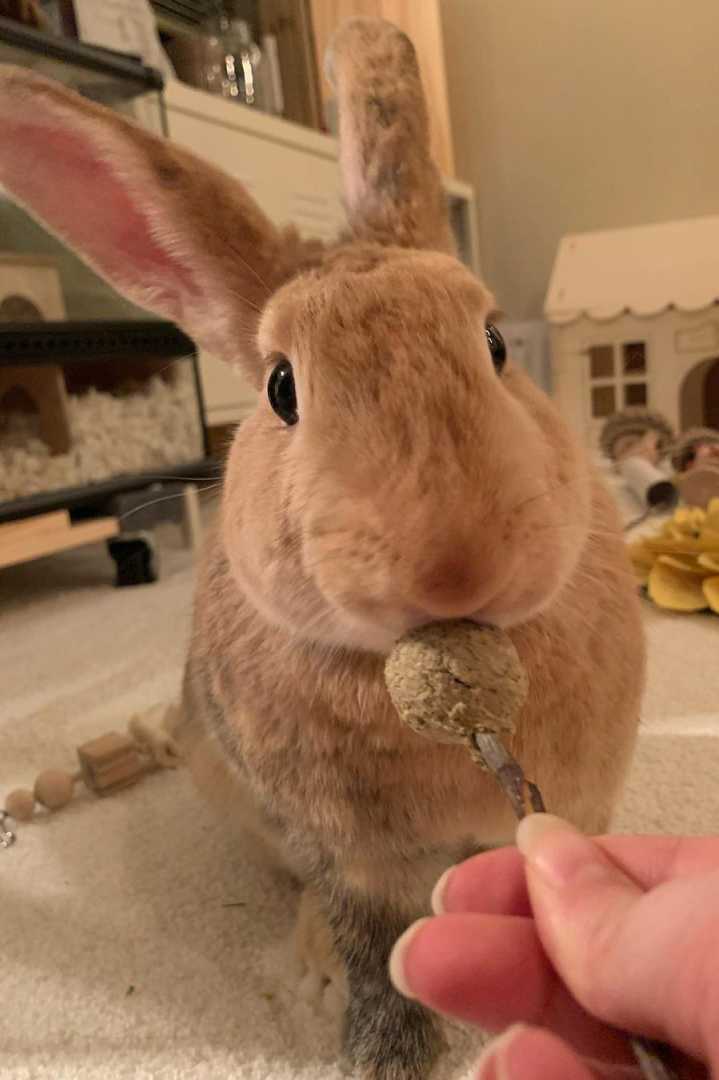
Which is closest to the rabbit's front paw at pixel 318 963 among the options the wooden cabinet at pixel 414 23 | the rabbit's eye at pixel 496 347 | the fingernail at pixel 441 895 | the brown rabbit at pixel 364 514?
the brown rabbit at pixel 364 514

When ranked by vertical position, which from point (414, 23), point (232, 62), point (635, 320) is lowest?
point (635, 320)

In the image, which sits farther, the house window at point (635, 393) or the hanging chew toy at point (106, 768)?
the house window at point (635, 393)

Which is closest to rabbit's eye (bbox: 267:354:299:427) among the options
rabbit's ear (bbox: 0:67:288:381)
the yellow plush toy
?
rabbit's ear (bbox: 0:67:288:381)

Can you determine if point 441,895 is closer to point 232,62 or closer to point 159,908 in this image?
point 159,908

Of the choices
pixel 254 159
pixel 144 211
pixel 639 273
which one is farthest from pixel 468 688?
pixel 639 273

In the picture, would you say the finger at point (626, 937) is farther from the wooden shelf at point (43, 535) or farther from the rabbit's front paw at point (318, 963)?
the wooden shelf at point (43, 535)

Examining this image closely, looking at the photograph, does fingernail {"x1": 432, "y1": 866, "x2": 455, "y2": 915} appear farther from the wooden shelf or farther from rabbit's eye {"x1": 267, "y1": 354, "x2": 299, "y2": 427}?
the wooden shelf
